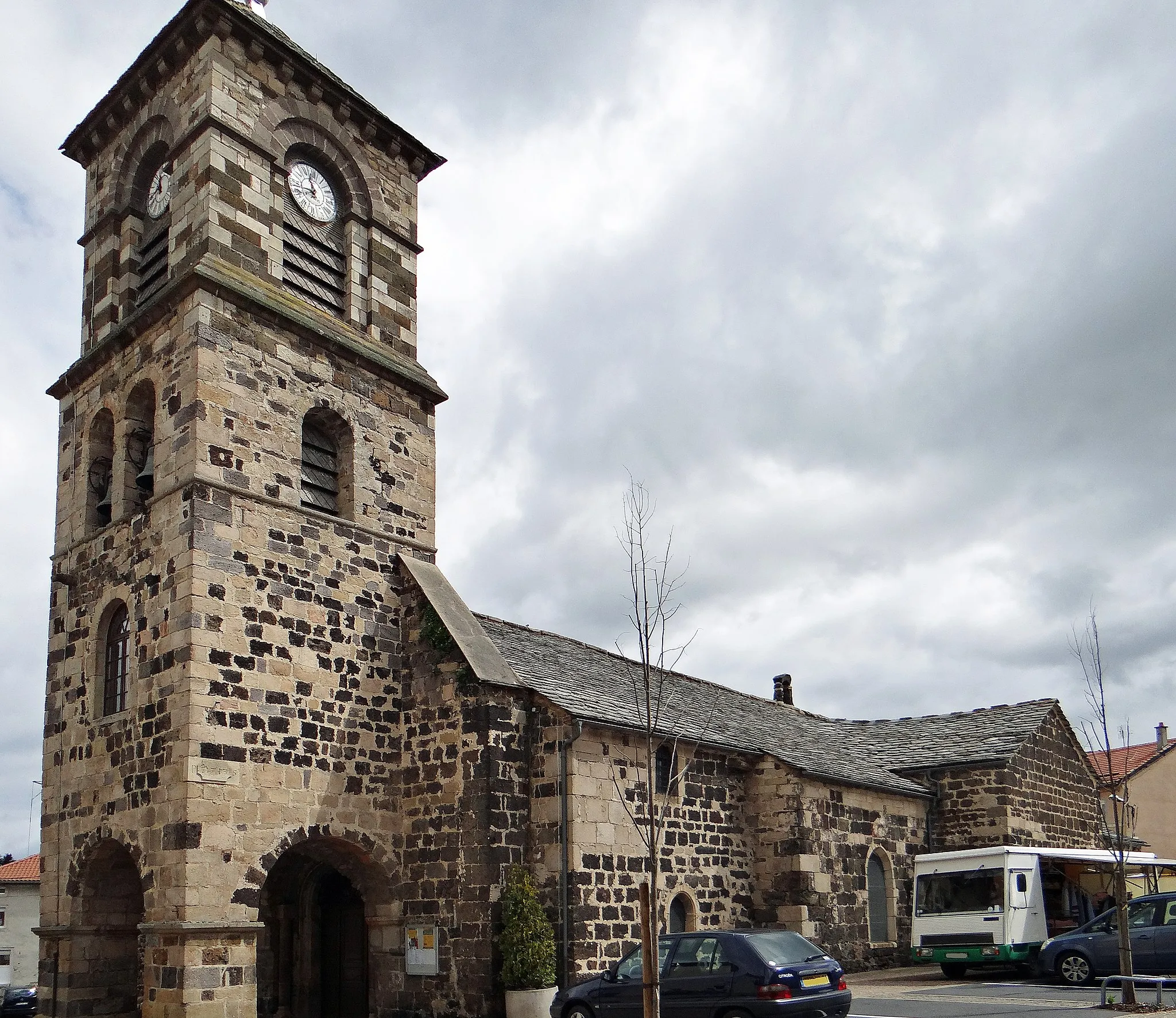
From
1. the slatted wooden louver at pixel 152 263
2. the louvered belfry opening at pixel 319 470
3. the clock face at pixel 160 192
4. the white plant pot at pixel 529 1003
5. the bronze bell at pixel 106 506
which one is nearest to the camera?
the white plant pot at pixel 529 1003

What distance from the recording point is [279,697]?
55.8 ft

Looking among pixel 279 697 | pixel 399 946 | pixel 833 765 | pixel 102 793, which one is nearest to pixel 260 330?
pixel 279 697

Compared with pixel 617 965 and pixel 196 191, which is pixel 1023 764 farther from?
pixel 196 191

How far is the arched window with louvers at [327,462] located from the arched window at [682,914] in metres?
8.60

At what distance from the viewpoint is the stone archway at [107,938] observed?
17281 millimetres

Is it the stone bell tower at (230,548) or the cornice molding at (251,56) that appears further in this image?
the cornice molding at (251,56)

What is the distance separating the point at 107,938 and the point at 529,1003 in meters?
6.67

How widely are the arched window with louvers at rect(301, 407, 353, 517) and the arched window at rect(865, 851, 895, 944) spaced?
1311cm

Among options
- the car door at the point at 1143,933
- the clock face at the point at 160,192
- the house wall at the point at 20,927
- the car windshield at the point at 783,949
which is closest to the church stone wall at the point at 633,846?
the car windshield at the point at 783,949

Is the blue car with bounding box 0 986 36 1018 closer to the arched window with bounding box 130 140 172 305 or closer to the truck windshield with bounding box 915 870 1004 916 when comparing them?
the arched window with bounding box 130 140 172 305

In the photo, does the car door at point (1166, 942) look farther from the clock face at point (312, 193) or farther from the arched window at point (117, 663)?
the clock face at point (312, 193)

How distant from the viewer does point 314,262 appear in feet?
67.1

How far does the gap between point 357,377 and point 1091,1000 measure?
14781 mm

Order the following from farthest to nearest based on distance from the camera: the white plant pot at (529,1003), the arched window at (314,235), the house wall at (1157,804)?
the house wall at (1157,804), the arched window at (314,235), the white plant pot at (529,1003)
